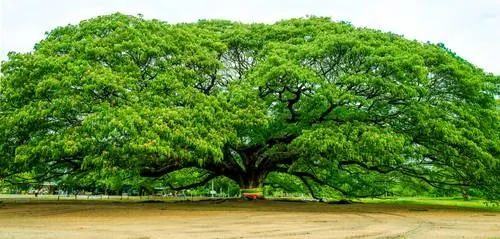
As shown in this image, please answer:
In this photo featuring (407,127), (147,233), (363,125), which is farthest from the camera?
(407,127)

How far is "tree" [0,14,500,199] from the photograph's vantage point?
15.1m

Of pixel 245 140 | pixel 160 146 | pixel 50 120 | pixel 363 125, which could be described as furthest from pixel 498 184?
pixel 50 120

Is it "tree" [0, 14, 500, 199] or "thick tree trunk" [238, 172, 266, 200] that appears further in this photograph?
"thick tree trunk" [238, 172, 266, 200]

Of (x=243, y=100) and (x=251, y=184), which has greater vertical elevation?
(x=243, y=100)

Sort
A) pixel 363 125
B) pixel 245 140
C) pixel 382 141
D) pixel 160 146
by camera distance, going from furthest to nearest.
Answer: pixel 245 140 → pixel 363 125 → pixel 382 141 → pixel 160 146

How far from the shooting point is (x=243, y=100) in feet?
56.0

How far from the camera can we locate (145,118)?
14773 mm

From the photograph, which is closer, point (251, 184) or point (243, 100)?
point (243, 100)

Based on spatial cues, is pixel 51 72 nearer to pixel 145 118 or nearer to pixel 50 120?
pixel 50 120

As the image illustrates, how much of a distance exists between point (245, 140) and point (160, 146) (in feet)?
22.7

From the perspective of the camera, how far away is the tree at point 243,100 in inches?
595

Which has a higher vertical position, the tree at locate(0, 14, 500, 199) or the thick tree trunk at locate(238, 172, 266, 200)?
the tree at locate(0, 14, 500, 199)

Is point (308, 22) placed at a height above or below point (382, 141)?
above

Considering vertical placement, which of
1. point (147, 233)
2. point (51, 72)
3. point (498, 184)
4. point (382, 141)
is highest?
point (51, 72)
